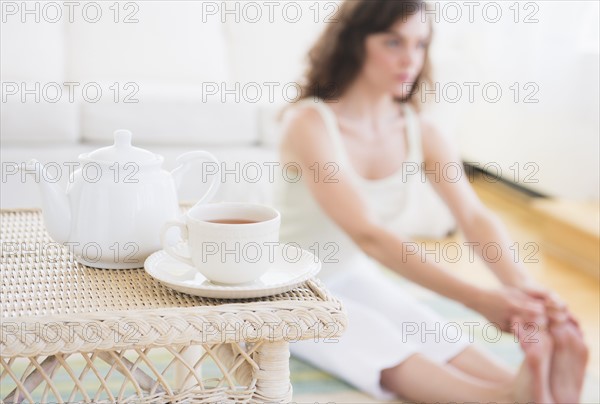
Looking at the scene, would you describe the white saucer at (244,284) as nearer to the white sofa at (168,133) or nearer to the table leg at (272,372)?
the table leg at (272,372)

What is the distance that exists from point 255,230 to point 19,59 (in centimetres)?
171

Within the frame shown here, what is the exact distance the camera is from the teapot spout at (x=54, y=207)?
0.91 m

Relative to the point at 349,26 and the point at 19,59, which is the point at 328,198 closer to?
the point at 349,26

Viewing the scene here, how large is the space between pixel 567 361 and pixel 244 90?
1401 mm

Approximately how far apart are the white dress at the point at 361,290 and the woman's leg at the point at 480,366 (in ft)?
0.05

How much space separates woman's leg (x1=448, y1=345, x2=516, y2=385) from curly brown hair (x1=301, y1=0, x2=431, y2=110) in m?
0.54

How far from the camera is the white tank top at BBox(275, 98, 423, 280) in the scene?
5.22 ft

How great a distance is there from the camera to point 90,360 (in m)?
0.77

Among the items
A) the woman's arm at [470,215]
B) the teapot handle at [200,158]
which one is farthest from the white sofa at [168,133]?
the teapot handle at [200,158]

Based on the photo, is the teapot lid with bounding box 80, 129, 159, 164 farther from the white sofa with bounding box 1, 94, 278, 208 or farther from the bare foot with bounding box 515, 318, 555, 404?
the white sofa with bounding box 1, 94, 278, 208

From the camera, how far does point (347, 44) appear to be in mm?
1627

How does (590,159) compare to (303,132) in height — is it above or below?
below

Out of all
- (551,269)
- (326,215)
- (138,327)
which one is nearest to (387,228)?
(326,215)

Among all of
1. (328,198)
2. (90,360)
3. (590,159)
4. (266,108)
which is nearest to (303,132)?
(328,198)
